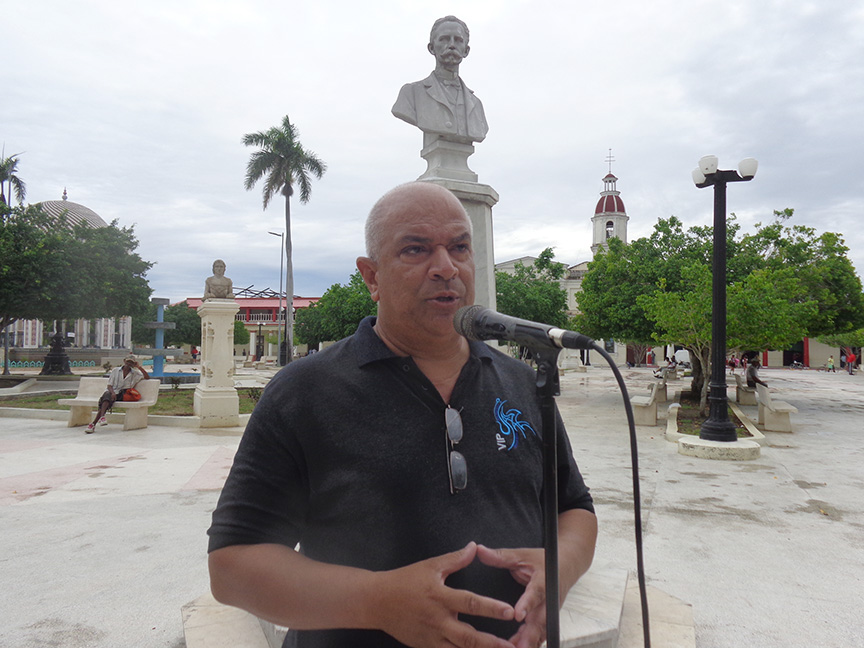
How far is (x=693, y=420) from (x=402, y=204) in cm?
1226

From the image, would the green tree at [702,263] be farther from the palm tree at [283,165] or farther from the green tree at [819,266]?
the palm tree at [283,165]

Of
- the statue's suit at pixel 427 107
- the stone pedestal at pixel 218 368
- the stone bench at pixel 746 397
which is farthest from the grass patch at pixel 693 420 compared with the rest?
the stone pedestal at pixel 218 368

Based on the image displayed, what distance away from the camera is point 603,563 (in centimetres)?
338

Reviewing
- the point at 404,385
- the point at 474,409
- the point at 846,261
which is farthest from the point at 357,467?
the point at 846,261

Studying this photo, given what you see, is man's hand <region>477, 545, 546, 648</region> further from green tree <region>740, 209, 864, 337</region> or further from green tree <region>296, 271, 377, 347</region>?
green tree <region>296, 271, 377, 347</region>

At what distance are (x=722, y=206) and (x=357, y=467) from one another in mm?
9964

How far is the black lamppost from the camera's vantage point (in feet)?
29.3

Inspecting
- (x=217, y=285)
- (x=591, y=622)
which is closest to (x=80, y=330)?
(x=217, y=285)

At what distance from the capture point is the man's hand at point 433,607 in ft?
3.60

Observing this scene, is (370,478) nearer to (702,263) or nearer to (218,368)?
(218,368)

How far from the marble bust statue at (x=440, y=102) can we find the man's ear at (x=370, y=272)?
15.0 feet

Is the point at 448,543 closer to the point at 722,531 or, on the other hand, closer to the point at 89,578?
the point at 89,578

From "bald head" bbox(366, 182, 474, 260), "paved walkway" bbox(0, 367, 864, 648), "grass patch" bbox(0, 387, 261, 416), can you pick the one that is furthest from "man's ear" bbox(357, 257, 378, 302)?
"grass patch" bbox(0, 387, 261, 416)

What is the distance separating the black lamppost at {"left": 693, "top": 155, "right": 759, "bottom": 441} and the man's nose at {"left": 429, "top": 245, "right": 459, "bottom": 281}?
8733 mm
